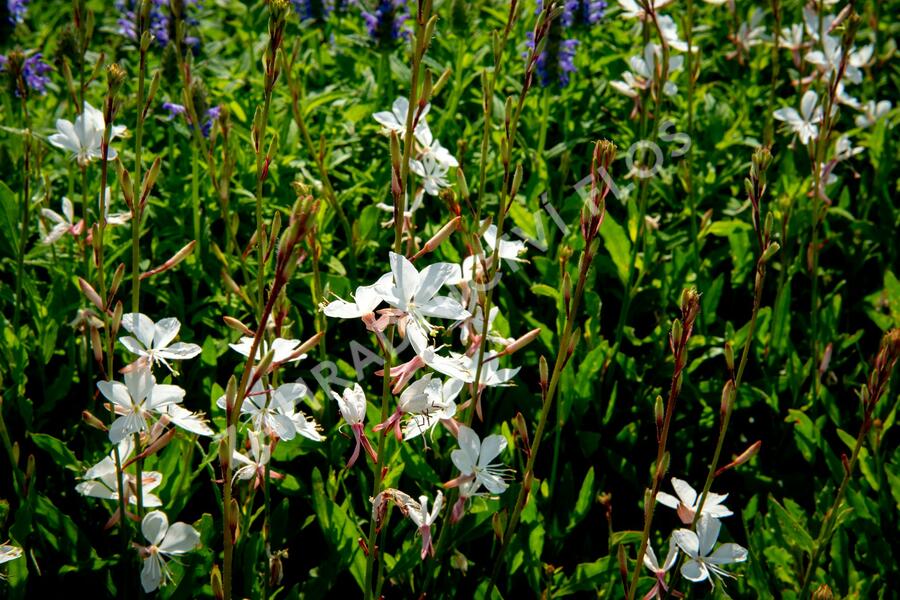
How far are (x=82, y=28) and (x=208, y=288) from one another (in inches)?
36.7

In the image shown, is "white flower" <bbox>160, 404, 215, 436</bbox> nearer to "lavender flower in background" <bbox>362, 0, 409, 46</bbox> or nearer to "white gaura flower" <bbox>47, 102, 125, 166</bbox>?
"white gaura flower" <bbox>47, 102, 125, 166</bbox>

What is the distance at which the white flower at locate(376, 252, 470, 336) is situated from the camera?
4.29 feet

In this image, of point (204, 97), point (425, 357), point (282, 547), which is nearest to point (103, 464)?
point (282, 547)

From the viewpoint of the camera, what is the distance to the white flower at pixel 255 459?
1.60 m

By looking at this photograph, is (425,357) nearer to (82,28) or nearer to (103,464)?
(103,464)

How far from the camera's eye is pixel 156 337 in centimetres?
164

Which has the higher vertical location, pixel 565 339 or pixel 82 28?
pixel 82 28

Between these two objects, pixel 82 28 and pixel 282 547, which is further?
pixel 282 547

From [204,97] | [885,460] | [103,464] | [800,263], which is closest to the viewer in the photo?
[103,464]

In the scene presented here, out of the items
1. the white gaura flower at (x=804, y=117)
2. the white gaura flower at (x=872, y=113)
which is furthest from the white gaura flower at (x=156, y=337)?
the white gaura flower at (x=872, y=113)

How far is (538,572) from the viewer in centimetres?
200

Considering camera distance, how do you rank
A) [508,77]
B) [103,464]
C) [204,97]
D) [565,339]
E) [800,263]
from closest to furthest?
[565,339] < [103,464] < [204,97] < [800,263] < [508,77]

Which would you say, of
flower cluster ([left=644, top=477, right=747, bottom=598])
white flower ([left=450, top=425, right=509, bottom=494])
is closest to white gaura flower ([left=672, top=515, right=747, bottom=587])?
flower cluster ([left=644, top=477, right=747, bottom=598])

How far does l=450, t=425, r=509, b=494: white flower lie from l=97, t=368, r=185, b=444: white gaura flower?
478 mm
